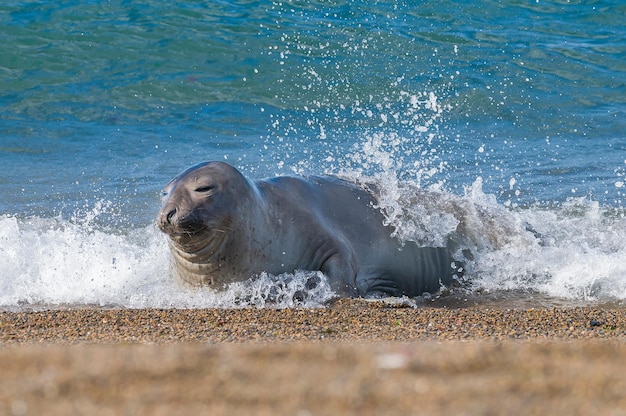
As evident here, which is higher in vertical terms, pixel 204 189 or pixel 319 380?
pixel 319 380

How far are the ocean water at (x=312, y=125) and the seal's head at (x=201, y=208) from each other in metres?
0.36

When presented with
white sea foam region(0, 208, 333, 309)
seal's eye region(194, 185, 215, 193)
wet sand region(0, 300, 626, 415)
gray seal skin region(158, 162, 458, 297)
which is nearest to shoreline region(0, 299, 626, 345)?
white sea foam region(0, 208, 333, 309)

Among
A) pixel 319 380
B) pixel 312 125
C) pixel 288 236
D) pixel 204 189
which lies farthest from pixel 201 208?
pixel 312 125

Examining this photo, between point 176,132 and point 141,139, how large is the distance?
0.54 m

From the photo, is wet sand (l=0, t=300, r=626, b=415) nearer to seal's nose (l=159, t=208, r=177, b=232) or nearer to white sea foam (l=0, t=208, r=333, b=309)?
seal's nose (l=159, t=208, r=177, b=232)

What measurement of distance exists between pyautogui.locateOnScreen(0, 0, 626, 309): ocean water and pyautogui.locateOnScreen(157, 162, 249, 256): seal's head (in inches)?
14.2

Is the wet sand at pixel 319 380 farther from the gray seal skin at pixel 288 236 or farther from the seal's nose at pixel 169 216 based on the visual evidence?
the gray seal skin at pixel 288 236

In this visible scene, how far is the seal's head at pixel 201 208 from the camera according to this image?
20.4 feet

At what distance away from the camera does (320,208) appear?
7207 millimetres

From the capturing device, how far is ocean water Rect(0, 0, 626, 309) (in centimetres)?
747

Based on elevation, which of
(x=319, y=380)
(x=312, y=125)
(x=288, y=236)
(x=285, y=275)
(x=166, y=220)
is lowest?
(x=312, y=125)

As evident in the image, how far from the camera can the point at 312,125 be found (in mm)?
13742

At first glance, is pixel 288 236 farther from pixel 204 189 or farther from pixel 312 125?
pixel 312 125

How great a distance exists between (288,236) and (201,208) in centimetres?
76
